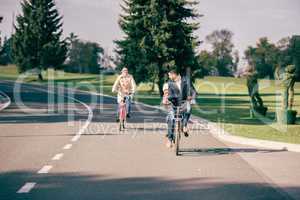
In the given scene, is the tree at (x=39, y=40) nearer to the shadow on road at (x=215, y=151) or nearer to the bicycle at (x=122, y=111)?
the bicycle at (x=122, y=111)

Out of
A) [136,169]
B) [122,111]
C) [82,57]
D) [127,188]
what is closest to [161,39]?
[122,111]

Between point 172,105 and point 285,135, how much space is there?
16.1 feet

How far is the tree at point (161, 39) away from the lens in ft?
139

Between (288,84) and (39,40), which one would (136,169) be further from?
(39,40)

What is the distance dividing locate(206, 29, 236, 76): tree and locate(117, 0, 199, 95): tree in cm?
11212

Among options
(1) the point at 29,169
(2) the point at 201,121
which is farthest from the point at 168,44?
(1) the point at 29,169

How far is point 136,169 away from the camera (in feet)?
31.1

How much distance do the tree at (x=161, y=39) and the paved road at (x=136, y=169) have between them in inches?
1089

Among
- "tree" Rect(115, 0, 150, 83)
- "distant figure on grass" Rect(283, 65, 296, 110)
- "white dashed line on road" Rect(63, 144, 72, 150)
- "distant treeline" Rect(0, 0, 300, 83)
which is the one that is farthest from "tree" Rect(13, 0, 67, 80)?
"white dashed line on road" Rect(63, 144, 72, 150)

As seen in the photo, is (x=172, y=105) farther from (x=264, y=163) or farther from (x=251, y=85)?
(x=251, y=85)

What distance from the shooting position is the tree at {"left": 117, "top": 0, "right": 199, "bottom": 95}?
4244 cm

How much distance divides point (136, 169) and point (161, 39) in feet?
109

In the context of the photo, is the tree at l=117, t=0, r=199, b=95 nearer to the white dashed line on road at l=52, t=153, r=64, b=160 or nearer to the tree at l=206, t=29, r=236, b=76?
the white dashed line on road at l=52, t=153, r=64, b=160

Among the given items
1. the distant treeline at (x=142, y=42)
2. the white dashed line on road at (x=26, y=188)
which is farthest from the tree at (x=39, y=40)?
the white dashed line on road at (x=26, y=188)
